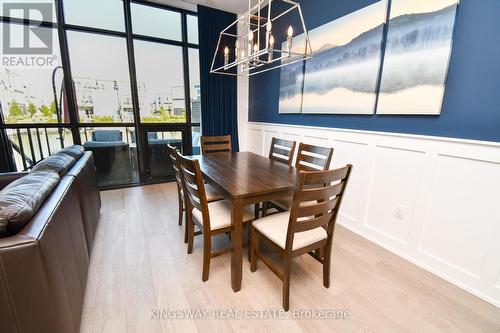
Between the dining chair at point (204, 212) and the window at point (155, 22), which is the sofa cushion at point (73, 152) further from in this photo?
the window at point (155, 22)

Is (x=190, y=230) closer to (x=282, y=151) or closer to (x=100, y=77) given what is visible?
(x=282, y=151)

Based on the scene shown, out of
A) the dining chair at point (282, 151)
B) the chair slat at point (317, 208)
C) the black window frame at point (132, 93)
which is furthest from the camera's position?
the black window frame at point (132, 93)

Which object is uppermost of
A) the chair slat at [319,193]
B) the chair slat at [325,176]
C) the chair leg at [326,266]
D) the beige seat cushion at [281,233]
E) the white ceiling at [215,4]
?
the white ceiling at [215,4]

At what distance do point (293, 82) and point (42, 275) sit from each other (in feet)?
9.86

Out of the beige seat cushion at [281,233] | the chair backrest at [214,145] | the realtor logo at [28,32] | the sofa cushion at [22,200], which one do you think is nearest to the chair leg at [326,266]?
the beige seat cushion at [281,233]

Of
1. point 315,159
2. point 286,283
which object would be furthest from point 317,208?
point 315,159

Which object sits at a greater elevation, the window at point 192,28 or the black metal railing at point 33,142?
the window at point 192,28

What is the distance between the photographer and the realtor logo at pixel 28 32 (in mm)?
2752

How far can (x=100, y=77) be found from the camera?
3.26 metres

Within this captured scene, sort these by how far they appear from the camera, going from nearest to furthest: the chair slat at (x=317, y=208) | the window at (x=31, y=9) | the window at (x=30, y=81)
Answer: the chair slat at (x=317, y=208)
the window at (x=31, y=9)
the window at (x=30, y=81)

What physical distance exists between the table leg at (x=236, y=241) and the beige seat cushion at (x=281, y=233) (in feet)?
0.53

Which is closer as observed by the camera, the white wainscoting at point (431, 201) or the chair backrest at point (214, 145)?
the white wainscoting at point (431, 201)

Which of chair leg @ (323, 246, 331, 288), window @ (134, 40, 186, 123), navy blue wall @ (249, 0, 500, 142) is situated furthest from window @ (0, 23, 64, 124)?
navy blue wall @ (249, 0, 500, 142)

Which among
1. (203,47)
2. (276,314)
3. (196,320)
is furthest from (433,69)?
(203,47)
